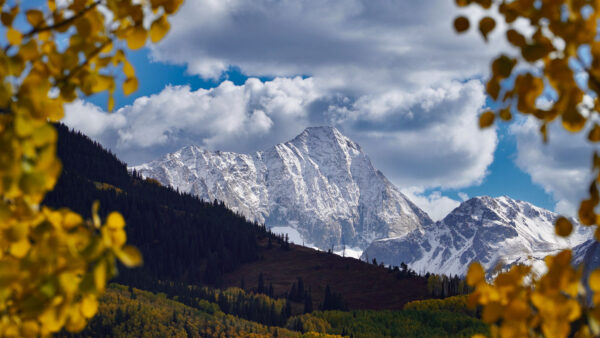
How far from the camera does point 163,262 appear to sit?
278ft

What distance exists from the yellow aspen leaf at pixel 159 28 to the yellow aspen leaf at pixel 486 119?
4.76 ft

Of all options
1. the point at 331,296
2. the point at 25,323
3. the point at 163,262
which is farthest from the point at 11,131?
the point at 163,262

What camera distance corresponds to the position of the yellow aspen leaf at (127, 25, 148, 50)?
2525 millimetres

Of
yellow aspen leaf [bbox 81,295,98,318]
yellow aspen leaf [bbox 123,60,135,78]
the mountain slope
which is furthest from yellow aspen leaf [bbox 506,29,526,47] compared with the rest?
the mountain slope

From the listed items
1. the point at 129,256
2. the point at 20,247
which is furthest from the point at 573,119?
the point at 20,247

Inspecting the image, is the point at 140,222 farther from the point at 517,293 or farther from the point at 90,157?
the point at 517,293

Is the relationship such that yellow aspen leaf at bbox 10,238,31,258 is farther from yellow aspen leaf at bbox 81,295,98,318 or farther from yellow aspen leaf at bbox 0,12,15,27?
yellow aspen leaf at bbox 0,12,15,27

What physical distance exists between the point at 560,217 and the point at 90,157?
380 feet

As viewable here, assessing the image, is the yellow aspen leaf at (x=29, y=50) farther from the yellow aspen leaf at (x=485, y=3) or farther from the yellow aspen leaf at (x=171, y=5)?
the yellow aspen leaf at (x=485, y=3)

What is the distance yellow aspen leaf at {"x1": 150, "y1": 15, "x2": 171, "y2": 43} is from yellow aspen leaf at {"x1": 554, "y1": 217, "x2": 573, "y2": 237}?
185 centimetres

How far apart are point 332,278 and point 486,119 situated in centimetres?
7507

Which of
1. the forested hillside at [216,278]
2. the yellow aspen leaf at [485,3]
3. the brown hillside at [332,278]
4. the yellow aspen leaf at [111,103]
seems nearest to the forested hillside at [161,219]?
the forested hillside at [216,278]

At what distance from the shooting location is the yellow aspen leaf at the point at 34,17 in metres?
2.44

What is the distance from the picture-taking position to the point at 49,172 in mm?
1908
